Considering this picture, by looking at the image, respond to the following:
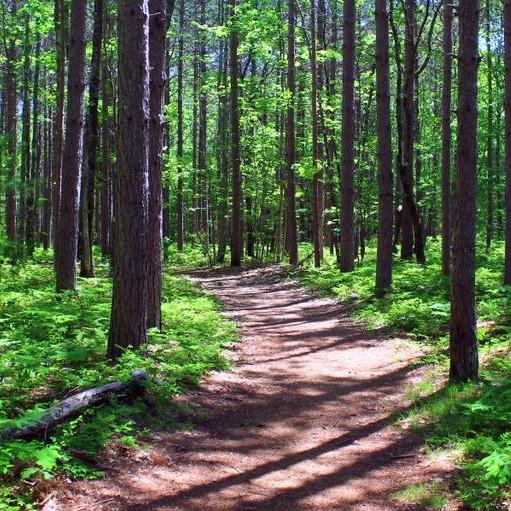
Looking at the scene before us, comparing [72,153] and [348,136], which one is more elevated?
[348,136]

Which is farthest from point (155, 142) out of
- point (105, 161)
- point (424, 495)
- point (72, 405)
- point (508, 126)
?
point (105, 161)

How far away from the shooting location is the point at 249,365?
8695 mm

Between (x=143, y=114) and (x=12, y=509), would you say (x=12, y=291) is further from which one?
(x=12, y=509)

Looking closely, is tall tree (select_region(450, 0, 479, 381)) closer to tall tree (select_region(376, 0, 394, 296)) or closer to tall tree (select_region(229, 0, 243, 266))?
tall tree (select_region(376, 0, 394, 296))

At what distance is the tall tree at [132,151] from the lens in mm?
7098

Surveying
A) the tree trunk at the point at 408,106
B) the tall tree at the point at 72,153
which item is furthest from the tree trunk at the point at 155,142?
the tree trunk at the point at 408,106

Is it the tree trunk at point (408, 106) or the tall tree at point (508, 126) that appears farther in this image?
the tree trunk at point (408, 106)

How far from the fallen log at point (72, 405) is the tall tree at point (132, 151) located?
1.11 metres

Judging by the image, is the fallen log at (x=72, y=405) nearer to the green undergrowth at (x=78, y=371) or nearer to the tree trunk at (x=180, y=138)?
the green undergrowth at (x=78, y=371)

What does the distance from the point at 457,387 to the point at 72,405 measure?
4164mm

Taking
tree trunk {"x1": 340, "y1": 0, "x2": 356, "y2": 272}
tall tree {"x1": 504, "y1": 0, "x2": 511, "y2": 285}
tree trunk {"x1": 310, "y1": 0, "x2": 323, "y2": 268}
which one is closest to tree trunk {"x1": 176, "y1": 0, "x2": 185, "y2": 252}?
tree trunk {"x1": 310, "y1": 0, "x2": 323, "y2": 268}

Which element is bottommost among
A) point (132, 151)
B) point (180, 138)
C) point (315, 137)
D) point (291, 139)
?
point (132, 151)

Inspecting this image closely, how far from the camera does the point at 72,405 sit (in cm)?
529

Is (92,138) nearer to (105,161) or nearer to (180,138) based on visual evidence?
(105,161)
